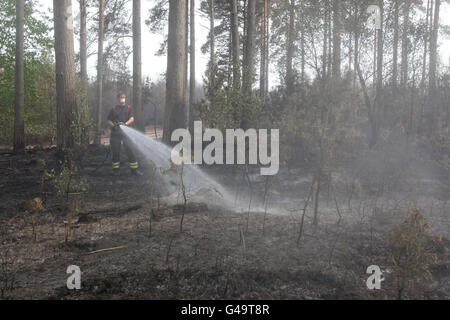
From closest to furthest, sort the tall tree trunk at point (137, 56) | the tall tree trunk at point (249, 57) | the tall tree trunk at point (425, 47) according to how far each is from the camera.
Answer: the tall tree trunk at point (249, 57) → the tall tree trunk at point (425, 47) → the tall tree trunk at point (137, 56)

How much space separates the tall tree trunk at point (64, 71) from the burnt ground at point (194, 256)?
2090mm

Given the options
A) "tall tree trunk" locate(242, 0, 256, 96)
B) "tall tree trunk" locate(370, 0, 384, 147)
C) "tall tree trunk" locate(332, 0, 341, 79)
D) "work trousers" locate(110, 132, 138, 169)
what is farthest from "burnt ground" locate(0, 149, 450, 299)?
"tall tree trunk" locate(332, 0, 341, 79)

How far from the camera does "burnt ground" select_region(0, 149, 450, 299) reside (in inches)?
111

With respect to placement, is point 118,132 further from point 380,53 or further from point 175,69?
point 380,53

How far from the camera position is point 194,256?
11.3 ft

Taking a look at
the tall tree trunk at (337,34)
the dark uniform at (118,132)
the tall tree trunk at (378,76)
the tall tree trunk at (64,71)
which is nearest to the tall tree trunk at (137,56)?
the dark uniform at (118,132)

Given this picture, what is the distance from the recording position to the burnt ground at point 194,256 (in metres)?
2.82

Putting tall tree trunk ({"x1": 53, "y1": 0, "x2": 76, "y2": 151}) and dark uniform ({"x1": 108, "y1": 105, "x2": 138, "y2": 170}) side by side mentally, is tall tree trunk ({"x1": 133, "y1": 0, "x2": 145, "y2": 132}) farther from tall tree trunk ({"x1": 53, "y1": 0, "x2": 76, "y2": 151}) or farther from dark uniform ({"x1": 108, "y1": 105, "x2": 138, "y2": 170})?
tall tree trunk ({"x1": 53, "y1": 0, "x2": 76, "y2": 151})

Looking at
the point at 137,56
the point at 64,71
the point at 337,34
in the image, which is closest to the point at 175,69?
the point at 64,71

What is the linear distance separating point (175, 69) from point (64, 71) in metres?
3.04

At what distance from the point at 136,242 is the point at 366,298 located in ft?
8.03

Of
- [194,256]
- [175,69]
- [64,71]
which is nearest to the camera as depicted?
[194,256]

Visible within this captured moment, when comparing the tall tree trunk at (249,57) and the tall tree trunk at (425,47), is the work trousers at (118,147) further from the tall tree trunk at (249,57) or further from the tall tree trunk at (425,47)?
the tall tree trunk at (425,47)
